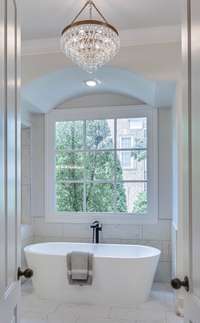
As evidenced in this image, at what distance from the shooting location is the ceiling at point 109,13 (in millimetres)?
2602

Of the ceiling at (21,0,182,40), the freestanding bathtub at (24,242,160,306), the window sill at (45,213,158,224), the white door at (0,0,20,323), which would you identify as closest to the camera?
the white door at (0,0,20,323)

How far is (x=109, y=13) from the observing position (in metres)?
2.77

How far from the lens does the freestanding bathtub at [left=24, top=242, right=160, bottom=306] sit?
325 cm

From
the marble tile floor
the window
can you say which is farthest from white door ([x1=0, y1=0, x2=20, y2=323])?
the window

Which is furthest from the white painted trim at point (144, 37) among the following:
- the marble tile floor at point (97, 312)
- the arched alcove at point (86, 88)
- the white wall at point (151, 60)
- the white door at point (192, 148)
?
the marble tile floor at point (97, 312)

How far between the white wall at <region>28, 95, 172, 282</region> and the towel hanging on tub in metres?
0.92

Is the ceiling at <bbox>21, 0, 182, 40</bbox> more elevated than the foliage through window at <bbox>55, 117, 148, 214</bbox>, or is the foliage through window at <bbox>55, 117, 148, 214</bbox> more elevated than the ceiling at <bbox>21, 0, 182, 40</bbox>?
the ceiling at <bbox>21, 0, 182, 40</bbox>

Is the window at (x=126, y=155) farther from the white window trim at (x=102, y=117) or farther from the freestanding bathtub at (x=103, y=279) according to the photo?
the freestanding bathtub at (x=103, y=279)

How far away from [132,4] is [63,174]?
2600 mm

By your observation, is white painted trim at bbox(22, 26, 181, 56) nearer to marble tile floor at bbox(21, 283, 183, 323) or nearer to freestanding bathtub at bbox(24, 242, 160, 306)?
freestanding bathtub at bbox(24, 242, 160, 306)

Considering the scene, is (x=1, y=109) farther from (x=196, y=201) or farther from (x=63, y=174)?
(x=63, y=174)

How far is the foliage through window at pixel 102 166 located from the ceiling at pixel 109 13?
1.57 m

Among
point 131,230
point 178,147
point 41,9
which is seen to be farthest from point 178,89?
point 131,230

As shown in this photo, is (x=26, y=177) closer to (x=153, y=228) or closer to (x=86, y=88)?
(x=86, y=88)
